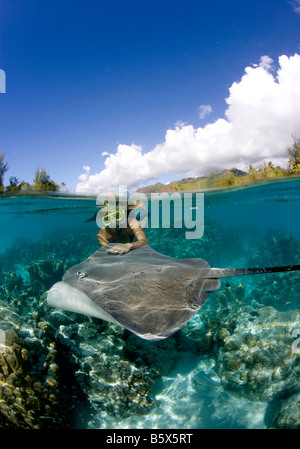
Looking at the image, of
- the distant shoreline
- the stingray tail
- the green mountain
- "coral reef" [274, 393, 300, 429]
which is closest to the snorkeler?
the stingray tail

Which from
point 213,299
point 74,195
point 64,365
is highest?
point 74,195

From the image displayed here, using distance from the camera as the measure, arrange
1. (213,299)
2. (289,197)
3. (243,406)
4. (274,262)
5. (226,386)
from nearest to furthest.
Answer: (243,406)
(226,386)
(213,299)
(274,262)
(289,197)

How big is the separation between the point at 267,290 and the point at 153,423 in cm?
937

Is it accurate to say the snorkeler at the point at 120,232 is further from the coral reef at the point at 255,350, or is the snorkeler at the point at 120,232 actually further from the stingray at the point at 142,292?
the coral reef at the point at 255,350

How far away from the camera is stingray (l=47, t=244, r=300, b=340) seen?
2.60m

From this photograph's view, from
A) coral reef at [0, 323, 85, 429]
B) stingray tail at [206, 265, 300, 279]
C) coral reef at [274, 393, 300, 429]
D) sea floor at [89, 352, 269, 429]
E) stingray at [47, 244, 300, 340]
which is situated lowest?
sea floor at [89, 352, 269, 429]

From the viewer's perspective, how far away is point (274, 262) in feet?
51.5

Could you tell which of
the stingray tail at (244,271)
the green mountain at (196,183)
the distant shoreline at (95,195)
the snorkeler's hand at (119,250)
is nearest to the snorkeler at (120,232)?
the snorkeler's hand at (119,250)

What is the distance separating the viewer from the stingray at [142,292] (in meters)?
2.60

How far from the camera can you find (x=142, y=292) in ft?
10.2

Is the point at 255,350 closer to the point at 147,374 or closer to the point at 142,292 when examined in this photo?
the point at 147,374

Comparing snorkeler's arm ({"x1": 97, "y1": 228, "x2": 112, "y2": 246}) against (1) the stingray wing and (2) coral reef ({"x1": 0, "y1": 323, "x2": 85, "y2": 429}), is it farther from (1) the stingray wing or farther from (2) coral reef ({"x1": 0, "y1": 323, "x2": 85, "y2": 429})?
(2) coral reef ({"x1": 0, "y1": 323, "x2": 85, "y2": 429})

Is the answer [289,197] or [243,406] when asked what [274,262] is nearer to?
[289,197]
